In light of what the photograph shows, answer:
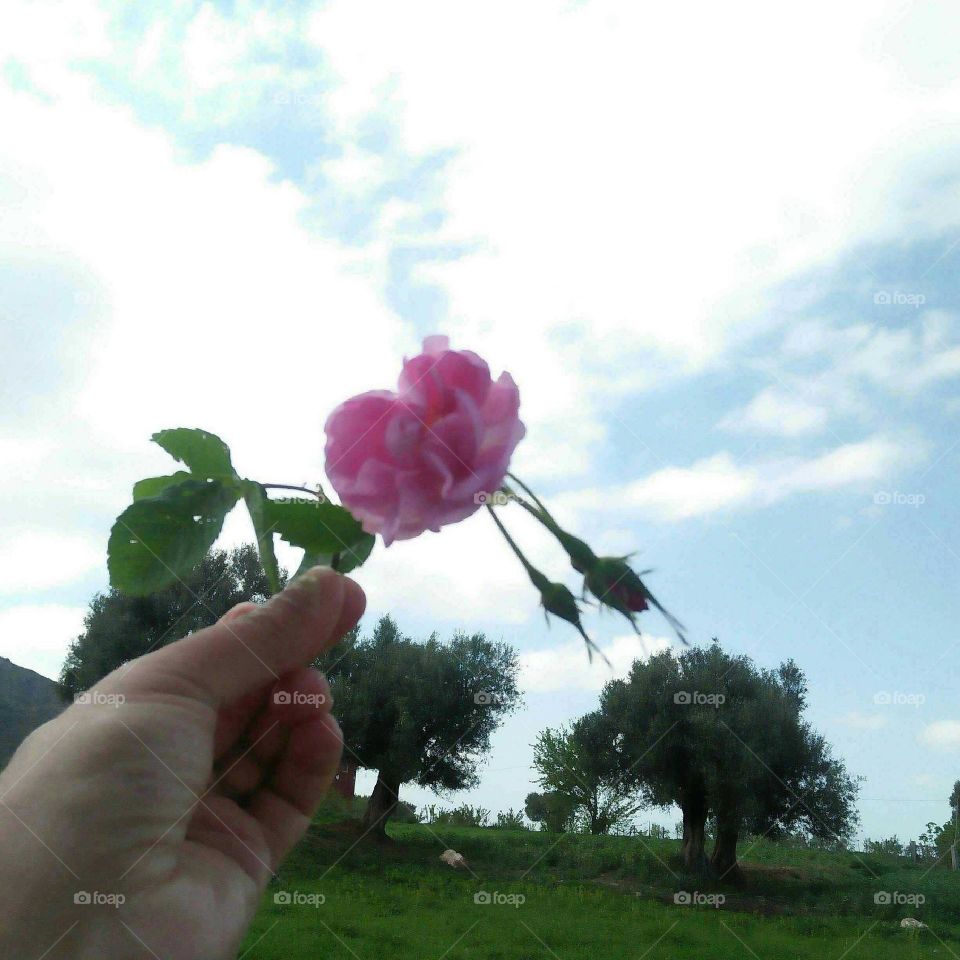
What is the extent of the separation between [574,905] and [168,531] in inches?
210

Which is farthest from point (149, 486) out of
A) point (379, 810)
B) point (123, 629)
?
point (379, 810)

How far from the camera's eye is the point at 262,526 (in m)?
0.25

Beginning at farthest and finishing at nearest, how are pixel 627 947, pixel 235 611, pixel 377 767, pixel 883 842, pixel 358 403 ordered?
pixel 883 842 → pixel 377 767 → pixel 627 947 → pixel 235 611 → pixel 358 403

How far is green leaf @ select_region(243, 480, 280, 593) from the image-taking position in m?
0.25

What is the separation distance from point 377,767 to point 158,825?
4610 mm

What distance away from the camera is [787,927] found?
4789 mm

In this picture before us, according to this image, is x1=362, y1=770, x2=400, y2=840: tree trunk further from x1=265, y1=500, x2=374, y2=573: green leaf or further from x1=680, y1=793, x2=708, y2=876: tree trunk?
x1=265, y1=500, x2=374, y2=573: green leaf

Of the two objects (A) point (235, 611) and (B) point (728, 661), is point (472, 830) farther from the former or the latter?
(A) point (235, 611)

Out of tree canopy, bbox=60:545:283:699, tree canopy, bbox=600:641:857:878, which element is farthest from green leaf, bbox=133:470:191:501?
tree canopy, bbox=600:641:857:878

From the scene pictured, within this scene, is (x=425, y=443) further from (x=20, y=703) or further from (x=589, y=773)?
(x=589, y=773)

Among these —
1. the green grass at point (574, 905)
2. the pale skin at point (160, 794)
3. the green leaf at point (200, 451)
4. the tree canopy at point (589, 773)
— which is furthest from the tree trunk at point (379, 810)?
the green leaf at point (200, 451)

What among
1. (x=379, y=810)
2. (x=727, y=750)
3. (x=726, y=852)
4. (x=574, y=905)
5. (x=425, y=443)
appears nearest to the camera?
(x=425, y=443)

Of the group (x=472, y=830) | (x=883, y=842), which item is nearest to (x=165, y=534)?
(x=472, y=830)

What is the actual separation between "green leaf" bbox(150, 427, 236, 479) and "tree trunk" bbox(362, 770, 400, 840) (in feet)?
16.6
